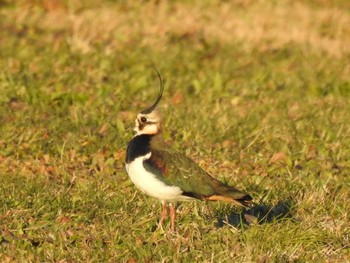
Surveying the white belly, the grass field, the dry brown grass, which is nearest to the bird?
the white belly

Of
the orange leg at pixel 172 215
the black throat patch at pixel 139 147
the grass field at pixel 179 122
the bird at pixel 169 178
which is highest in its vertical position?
the black throat patch at pixel 139 147

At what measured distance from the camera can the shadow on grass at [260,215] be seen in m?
7.36

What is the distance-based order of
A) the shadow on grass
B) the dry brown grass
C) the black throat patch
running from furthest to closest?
the dry brown grass < the shadow on grass < the black throat patch

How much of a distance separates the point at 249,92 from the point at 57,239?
512cm

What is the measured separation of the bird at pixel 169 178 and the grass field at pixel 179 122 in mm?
331

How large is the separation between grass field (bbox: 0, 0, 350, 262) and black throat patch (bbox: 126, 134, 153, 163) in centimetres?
57

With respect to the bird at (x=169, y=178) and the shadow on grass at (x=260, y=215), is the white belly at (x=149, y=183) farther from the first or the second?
the shadow on grass at (x=260, y=215)

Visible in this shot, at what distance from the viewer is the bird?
6840 millimetres

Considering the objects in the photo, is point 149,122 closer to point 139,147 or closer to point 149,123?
point 149,123

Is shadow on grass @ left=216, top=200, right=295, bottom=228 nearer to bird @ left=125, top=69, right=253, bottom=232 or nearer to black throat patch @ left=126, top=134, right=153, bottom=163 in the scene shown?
bird @ left=125, top=69, right=253, bottom=232

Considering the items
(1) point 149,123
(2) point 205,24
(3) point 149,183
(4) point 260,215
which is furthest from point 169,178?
(2) point 205,24

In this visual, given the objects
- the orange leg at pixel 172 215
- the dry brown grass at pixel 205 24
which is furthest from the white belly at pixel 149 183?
the dry brown grass at pixel 205 24

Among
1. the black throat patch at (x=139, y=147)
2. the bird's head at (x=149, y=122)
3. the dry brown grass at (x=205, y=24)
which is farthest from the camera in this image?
the dry brown grass at (x=205, y=24)

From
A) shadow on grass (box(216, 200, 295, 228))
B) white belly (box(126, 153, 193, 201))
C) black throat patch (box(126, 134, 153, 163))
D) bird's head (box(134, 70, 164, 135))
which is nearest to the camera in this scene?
white belly (box(126, 153, 193, 201))
